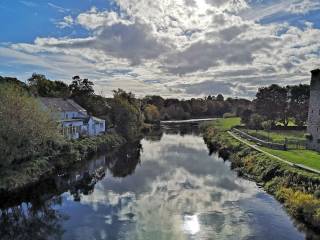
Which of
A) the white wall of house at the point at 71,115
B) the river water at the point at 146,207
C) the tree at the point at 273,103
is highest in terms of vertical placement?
the tree at the point at 273,103

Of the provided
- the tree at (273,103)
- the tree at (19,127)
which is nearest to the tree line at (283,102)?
the tree at (273,103)

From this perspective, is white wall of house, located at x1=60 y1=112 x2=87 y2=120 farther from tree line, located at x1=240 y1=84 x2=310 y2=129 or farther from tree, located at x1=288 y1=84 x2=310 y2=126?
tree, located at x1=288 y1=84 x2=310 y2=126

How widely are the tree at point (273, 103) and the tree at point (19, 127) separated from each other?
58.2m

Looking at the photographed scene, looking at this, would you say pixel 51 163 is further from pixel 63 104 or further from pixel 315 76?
pixel 315 76

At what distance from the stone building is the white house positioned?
1274 inches

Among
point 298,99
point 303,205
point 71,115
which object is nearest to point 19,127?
point 303,205

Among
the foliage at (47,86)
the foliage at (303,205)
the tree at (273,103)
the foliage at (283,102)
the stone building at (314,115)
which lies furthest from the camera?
the tree at (273,103)

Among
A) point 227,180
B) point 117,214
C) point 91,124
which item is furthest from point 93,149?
point 117,214

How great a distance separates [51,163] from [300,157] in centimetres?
2514

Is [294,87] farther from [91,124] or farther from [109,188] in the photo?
[109,188]

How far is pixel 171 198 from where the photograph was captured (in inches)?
1072

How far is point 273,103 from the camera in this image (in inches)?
3211

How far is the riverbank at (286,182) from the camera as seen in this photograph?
21375 millimetres

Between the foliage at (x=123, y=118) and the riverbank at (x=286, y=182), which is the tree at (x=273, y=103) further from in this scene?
the riverbank at (x=286, y=182)
